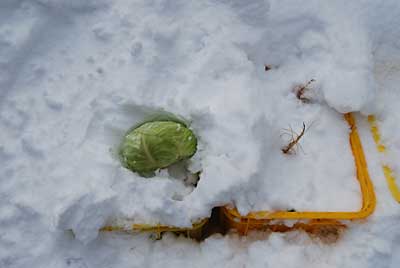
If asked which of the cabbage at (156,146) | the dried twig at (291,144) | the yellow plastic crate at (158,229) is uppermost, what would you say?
the cabbage at (156,146)

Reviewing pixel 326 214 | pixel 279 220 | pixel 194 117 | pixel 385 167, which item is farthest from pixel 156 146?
pixel 385 167

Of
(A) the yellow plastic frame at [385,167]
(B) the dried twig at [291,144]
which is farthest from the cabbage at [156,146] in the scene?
(A) the yellow plastic frame at [385,167]

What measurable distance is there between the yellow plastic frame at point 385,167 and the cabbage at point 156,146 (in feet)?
2.58

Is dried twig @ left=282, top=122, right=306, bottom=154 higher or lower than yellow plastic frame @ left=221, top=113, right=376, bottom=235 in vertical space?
higher

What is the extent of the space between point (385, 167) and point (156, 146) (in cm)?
95

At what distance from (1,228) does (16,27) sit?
35.9 inches

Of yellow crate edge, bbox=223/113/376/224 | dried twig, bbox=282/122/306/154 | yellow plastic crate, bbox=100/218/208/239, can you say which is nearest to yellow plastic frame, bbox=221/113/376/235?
yellow crate edge, bbox=223/113/376/224

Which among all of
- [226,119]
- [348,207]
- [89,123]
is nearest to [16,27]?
[89,123]

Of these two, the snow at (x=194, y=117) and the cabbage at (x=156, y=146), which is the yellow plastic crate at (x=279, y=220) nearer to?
the snow at (x=194, y=117)

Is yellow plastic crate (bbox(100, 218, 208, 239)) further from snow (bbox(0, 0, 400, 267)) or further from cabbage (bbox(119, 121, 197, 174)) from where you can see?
cabbage (bbox(119, 121, 197, 174))

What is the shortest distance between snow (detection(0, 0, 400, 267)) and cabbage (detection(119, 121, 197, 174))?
5 centimetres

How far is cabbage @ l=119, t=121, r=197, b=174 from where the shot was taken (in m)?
Answer: 2.01

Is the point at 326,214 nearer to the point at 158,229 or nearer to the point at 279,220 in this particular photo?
the point at 279,220

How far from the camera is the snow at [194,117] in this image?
2.02 m
